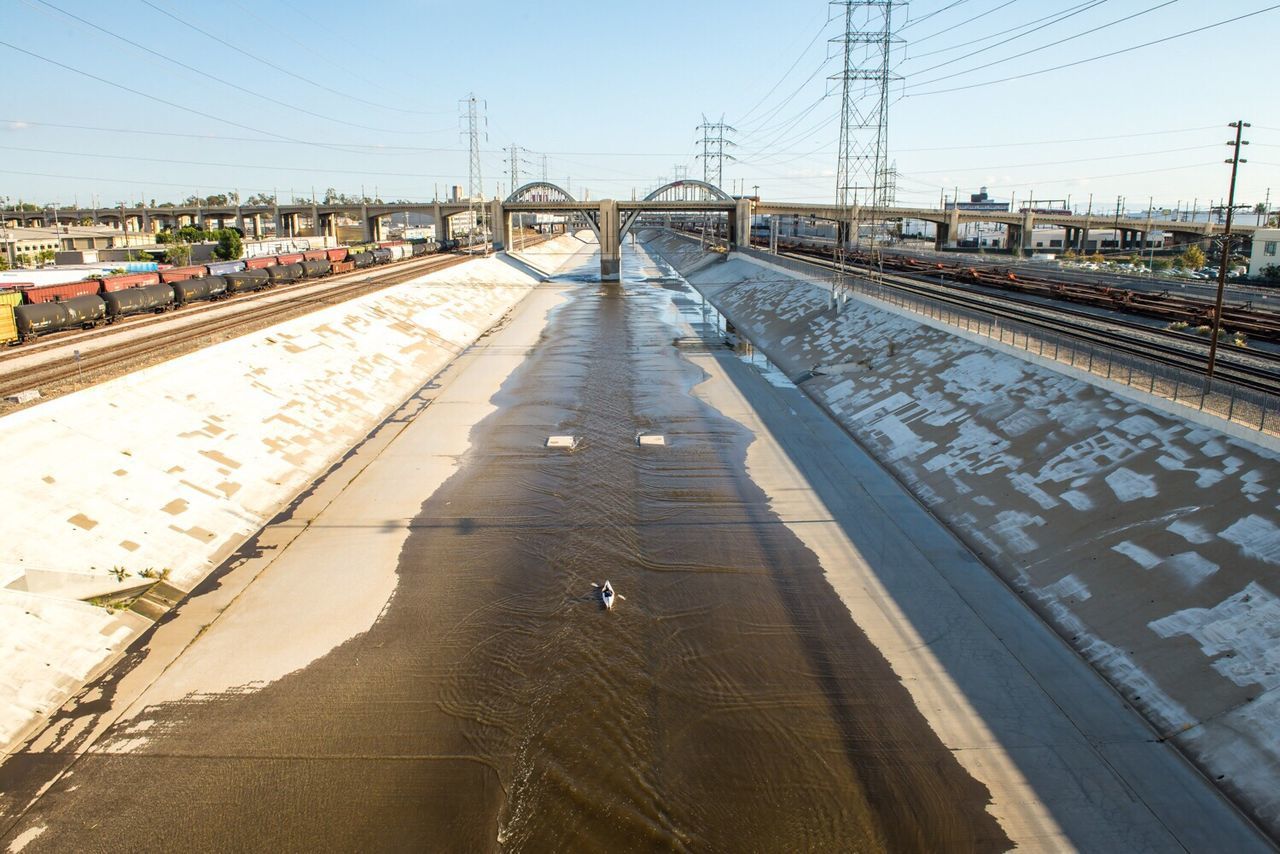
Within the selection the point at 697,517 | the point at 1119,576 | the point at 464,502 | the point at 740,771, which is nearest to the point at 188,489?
the point at 464,502

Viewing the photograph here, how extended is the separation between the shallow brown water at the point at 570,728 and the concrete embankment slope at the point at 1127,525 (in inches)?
180

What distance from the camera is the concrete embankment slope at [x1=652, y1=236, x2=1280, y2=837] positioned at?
46.8 ft

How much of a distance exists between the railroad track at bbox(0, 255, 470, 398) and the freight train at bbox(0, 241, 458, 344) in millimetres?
2754

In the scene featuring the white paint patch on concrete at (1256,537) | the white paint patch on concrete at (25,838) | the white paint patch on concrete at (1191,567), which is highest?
the white paint patch on concrete at (1256,537)

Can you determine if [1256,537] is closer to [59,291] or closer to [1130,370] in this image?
[1130,370]

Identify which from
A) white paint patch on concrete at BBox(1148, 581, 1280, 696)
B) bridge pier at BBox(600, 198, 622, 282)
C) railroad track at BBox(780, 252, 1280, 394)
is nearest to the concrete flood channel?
white paint patch on concrete at BBox(1148, 581, 1280, 696)

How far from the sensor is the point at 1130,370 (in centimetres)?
2533

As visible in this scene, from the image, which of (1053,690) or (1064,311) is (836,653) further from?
(1064,311)

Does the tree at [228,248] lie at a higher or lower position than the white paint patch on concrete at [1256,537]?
higher

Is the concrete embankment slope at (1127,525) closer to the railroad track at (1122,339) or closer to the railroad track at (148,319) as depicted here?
the railroad track at (1122,339)

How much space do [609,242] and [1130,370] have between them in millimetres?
96812

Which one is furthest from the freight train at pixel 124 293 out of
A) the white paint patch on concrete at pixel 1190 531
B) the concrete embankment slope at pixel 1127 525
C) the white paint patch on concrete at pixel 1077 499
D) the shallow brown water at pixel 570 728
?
the white paint patch on concrete at pixel 1190 531

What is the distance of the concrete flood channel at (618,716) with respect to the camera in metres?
12.6

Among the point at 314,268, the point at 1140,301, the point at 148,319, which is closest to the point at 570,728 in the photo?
the point at 1140,301
